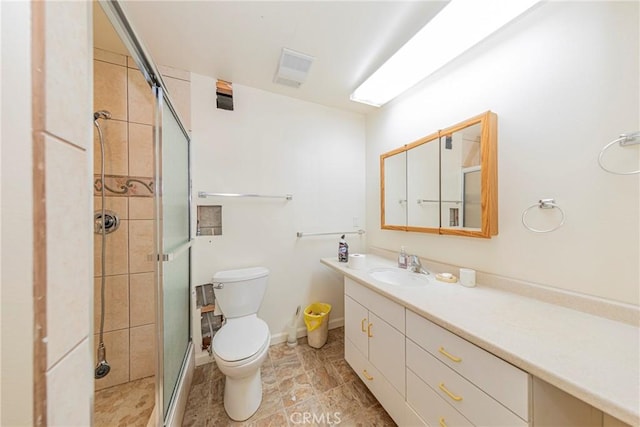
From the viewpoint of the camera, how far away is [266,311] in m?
1.94

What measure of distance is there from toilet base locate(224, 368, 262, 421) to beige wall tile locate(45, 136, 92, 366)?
119 centimetres

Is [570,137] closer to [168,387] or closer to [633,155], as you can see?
[633,155]

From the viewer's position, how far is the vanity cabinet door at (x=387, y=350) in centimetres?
116

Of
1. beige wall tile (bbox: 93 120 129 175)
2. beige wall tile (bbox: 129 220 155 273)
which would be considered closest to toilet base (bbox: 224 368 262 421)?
beige wall tile (bbox: 129 220 155 273)

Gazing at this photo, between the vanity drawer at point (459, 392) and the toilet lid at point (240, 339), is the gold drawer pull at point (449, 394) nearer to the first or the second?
the vanity drawer at point (459, 392)

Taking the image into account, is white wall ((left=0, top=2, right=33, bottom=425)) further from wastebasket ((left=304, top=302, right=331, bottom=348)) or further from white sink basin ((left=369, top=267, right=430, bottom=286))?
wastebasket ((left=304, top=302, right=331, bottom=348))

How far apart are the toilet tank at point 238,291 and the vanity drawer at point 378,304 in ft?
2.34

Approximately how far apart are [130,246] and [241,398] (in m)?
1.24

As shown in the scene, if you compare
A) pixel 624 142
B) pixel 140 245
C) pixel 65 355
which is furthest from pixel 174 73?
pixel 624 142

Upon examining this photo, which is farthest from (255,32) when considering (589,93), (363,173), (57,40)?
(589,93)

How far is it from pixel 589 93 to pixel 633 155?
0.31 metres

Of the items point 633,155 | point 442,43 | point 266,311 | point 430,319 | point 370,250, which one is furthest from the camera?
point 370,250

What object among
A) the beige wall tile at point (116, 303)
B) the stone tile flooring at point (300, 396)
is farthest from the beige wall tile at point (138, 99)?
the stone tile flooring at point (300, 396)

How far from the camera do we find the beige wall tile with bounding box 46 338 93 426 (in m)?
0.33
